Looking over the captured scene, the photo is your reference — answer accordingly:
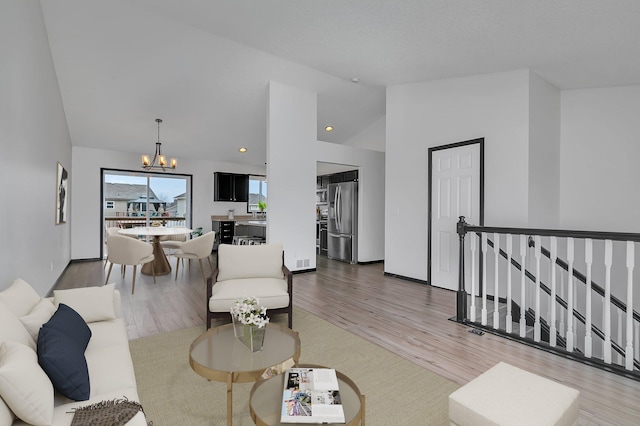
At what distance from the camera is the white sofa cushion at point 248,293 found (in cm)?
286

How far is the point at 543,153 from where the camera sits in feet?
13.6

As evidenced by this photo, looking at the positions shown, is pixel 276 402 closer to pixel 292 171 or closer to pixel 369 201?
pixel 292 171

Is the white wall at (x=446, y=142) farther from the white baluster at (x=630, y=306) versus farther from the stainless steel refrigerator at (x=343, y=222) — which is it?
the white baluster at (x=630, y=306)

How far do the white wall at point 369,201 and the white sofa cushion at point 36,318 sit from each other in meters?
5.01

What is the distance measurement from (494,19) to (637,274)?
12.2ft

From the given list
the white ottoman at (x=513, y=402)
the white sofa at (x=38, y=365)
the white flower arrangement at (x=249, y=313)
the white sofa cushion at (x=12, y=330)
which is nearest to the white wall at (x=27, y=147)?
the white sofa at (x=38, y=365)

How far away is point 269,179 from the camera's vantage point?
5109mm

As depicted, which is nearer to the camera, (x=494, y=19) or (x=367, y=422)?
(x=367, y=422)

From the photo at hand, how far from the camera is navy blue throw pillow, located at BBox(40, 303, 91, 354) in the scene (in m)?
1.59

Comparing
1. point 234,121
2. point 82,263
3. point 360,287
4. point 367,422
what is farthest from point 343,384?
point 82,263

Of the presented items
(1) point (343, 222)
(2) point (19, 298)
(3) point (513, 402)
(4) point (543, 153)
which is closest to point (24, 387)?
(2) point (19, 298)

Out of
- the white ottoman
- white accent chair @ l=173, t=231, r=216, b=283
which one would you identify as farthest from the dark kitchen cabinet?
the white ottoman

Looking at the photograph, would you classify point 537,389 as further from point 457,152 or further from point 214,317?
point 457,152

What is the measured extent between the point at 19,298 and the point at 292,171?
3933 mm
